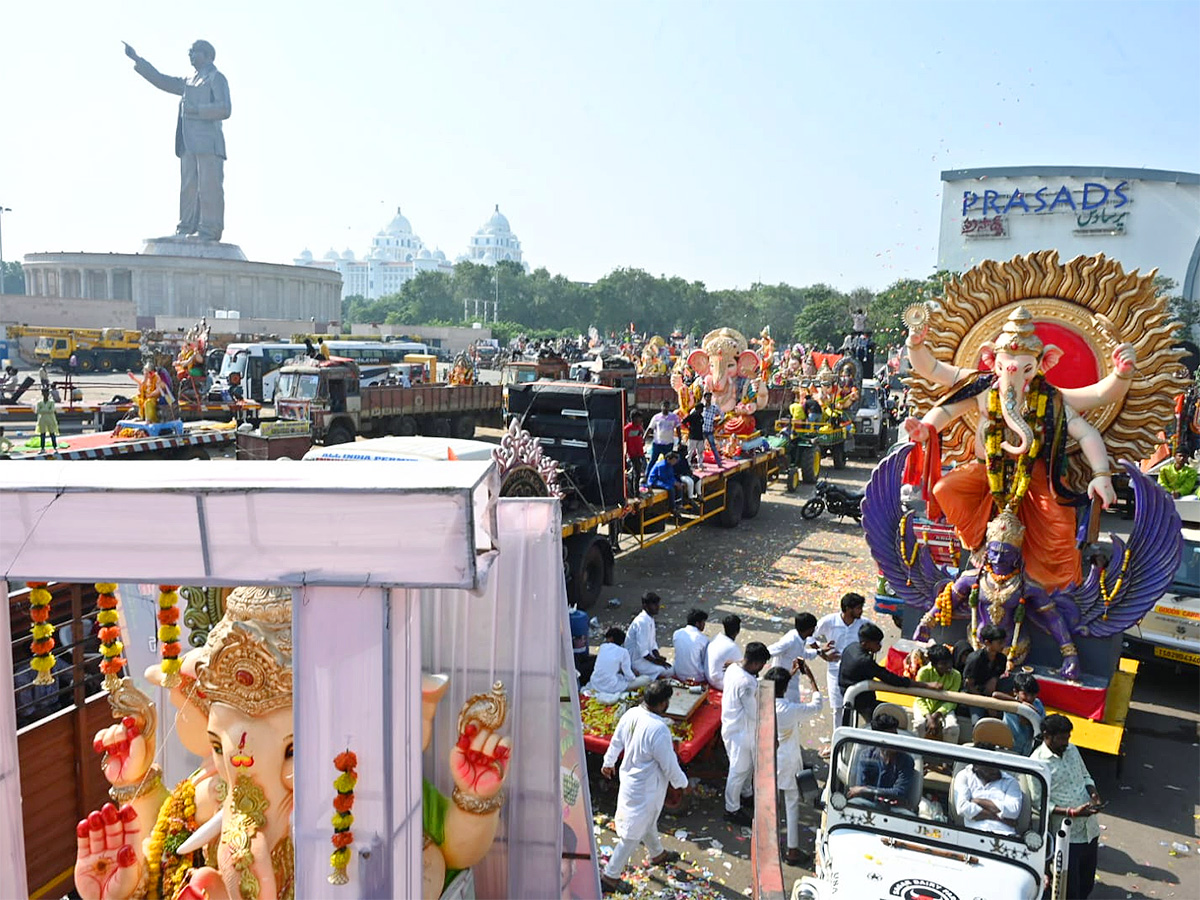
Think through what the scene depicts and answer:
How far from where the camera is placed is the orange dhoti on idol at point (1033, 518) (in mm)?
8000

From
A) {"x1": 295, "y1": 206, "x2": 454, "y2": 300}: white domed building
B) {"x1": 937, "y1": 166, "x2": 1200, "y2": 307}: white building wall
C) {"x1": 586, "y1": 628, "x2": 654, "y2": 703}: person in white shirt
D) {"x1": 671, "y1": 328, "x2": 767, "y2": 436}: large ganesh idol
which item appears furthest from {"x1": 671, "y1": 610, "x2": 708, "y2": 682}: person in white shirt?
{"x1": 295, "y1": 206, "x2": 454, "y2": 300}: white domed building

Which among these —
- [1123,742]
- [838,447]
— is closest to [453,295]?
[838,447]

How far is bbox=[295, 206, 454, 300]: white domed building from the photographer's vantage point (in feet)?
544

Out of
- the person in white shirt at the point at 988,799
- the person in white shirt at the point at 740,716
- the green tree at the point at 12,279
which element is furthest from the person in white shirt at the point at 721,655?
the green tree at the point at 12,279

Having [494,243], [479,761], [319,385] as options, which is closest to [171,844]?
[479,761]

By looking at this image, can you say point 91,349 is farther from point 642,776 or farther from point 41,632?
point 41,632

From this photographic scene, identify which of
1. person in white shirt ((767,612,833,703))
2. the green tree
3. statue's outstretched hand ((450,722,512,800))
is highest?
the green tree

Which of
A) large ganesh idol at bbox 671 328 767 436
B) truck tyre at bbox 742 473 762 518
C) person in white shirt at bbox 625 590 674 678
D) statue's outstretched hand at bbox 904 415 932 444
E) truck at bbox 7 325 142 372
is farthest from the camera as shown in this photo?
truck at bbox 7 325 142 372

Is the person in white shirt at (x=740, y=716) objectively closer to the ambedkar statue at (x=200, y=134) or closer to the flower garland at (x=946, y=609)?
the flower garland at (x=946, y=609)

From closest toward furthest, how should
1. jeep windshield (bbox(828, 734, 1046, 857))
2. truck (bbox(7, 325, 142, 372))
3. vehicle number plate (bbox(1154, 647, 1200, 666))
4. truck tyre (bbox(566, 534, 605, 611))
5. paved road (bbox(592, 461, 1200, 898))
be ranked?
jeep windshield (bbox(828, 734, 1046, 857)) < paved road (bbox(592, 461, 1200, 898)) < vehicle number plate (bbox(1154, 647, 1200, 666)) < truck tyre (bbox(566, 534, 605, 611)) < truck (bbox(7, 325, 142, 372))

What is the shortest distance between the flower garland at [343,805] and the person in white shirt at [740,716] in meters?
3.67

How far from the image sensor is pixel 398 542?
2.81 meters

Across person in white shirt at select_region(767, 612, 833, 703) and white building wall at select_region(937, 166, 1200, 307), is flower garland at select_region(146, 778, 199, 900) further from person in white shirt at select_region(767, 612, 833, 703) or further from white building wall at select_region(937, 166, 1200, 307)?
white building wall at select_region(937, 166, 1200, 307)

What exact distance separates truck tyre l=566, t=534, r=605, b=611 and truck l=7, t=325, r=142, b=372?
3779 centimetres
